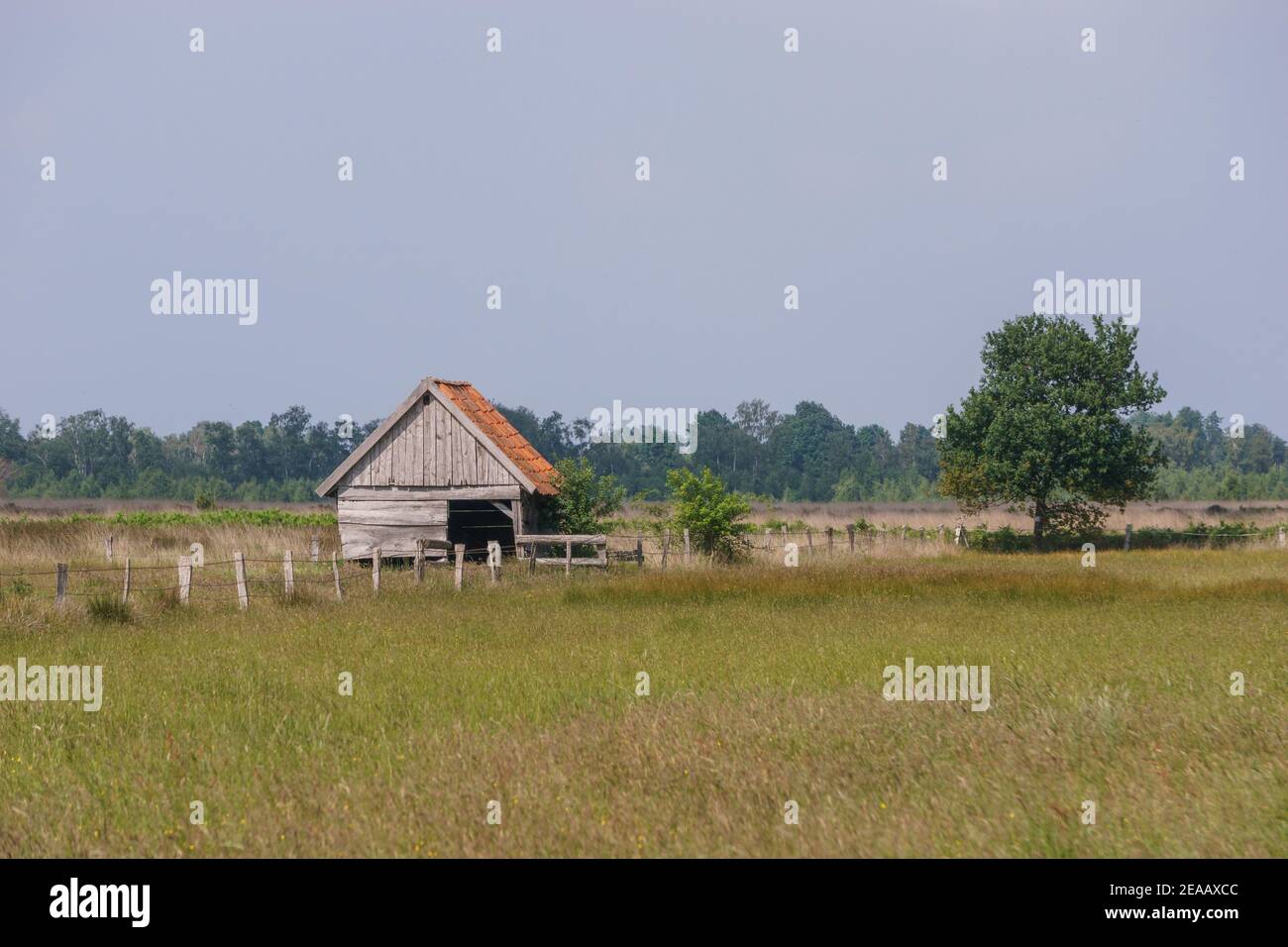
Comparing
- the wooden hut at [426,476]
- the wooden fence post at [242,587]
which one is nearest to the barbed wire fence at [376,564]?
the wooden fence post at [242,587]

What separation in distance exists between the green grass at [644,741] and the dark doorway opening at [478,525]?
15.4m

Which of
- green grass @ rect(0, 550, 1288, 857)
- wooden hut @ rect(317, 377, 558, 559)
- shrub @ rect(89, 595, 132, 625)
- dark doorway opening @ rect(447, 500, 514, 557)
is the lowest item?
green grass @ rect(0, 550, 1288, 857)

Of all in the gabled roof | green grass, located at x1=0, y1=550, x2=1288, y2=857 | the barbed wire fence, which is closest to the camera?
green grass, located at x1=0, y1=550, x2=1288, y2=857

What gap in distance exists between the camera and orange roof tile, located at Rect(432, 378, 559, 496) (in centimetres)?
3120

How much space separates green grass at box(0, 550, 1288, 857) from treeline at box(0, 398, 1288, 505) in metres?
89.9

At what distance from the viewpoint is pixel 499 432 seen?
32625mm

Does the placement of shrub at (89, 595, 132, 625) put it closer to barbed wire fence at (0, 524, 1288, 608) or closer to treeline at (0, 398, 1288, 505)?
barbed wire fence at (0, 524, 1288, 608)

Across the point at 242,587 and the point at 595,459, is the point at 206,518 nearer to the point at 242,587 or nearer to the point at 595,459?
the point at 242,587

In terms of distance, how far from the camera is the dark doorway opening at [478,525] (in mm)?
32969

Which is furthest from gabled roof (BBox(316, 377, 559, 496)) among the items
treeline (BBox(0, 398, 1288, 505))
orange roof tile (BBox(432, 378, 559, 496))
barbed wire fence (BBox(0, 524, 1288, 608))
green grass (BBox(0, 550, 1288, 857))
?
treeline (BBox(0, 398, 1288, 505))

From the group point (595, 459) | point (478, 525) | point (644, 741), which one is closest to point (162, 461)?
point (595, 459)
